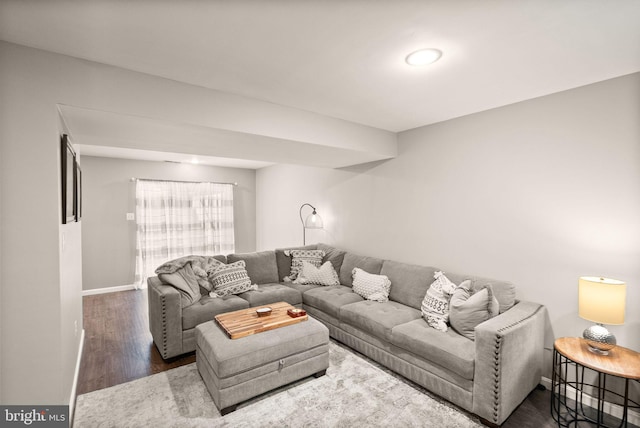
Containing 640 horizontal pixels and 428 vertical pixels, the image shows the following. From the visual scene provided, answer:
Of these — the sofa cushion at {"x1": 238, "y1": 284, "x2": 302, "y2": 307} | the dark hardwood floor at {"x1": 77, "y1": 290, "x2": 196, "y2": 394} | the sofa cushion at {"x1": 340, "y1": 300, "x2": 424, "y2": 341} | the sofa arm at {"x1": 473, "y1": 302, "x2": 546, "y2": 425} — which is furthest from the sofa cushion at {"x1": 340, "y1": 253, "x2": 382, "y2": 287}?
the dark hardwood floor at {"x1": 77, "y1": 290, "x2": 196, "y2": 394}

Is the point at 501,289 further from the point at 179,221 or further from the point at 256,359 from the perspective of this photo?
the point at 179,221

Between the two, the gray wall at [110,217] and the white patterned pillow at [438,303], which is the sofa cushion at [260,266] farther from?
the gray wall at [110,217]

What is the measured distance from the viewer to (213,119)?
2451mm

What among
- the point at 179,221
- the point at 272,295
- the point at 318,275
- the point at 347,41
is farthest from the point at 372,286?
the point at 179,221

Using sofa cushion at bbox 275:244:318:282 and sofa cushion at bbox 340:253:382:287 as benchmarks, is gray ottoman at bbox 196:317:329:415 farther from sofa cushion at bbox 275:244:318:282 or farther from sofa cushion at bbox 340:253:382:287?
sofa cushion at bbox 275:244:318:282

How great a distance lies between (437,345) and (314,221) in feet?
9.90

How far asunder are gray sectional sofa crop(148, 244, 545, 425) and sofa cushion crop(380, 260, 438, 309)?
11 mm

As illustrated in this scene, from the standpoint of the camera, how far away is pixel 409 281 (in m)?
3.35

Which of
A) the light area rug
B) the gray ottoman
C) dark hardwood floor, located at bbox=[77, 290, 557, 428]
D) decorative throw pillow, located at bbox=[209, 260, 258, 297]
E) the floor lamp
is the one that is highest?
the floor lamp

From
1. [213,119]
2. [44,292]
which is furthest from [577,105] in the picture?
[44,292]

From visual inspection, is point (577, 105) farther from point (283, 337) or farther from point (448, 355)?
point (283, 337)

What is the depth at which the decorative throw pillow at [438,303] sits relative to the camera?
2660mm

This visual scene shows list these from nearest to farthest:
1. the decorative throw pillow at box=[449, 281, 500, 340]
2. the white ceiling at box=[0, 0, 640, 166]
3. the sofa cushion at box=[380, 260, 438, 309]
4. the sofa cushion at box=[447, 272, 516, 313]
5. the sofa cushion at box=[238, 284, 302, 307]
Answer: the white ceiling at box=[0, 0, 640, 166] < the decorative throw pillow at box=[449, 281, 500, 340] < the sofa cushion at box=[447, 272, 516, 313] < the sofa cushion at box=[380, 260, 438, 309] < the sofa cushion at box=[238, 284, 302, 307]

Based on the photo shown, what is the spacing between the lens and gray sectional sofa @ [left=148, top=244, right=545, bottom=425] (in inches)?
81.6
